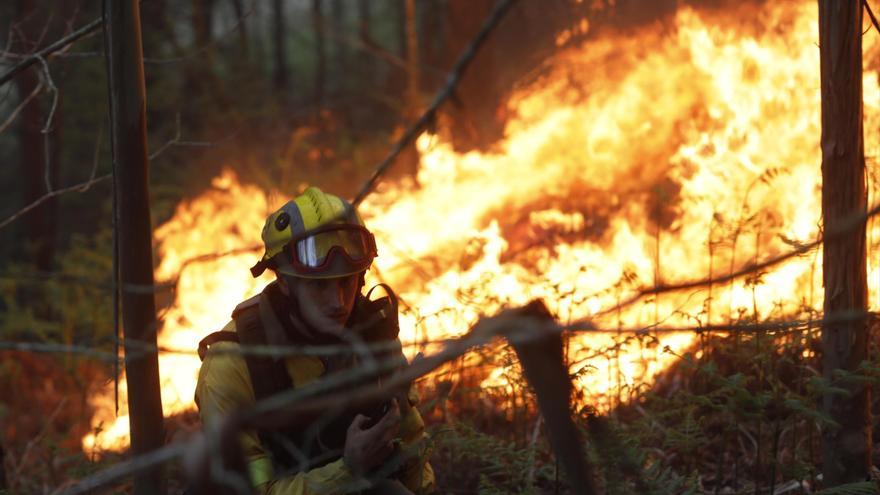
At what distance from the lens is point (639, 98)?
8.17 meters

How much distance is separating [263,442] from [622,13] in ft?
20.3

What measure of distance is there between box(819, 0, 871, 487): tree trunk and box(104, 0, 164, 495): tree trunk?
2.95m

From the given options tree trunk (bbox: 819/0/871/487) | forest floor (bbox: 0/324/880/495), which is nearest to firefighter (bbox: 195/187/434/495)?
forest floor (bbox: 0/324/880/495)

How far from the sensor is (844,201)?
13.2 ft

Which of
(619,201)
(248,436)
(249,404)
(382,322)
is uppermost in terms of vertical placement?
(619,201)

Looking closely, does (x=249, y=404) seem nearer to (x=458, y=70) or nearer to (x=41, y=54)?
(x=458, y=70)

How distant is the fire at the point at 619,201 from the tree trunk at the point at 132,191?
1.96 meters

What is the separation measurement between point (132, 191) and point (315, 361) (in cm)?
105

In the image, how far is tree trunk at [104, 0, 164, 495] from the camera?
384cm

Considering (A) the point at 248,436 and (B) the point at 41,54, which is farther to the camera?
(B) the point at 41,54

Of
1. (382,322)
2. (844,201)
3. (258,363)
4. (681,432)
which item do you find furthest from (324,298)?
(844,201)

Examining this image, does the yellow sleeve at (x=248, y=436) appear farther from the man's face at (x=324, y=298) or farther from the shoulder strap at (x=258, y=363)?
the man's face at (x=324, y=298)

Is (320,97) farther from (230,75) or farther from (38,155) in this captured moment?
(38,155)

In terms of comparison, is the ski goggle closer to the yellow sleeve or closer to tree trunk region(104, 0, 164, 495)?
the yellow sleeve
